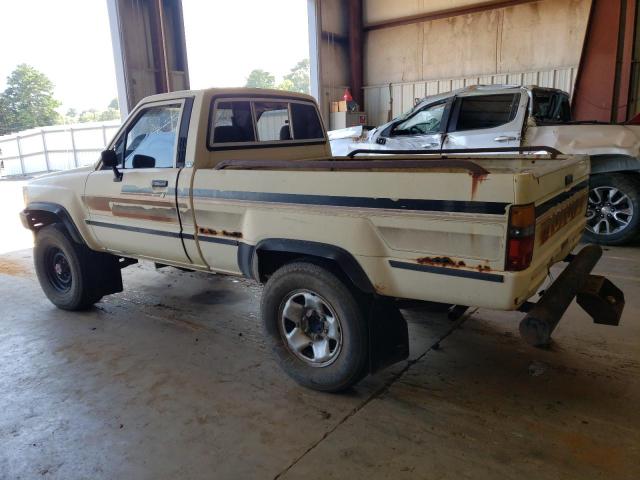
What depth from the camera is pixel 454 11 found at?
43.2 feet

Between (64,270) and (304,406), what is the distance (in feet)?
10.2


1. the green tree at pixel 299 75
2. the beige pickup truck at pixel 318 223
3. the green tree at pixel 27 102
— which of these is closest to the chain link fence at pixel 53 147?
the green tree at pixel 27 102

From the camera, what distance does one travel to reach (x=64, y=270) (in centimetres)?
480

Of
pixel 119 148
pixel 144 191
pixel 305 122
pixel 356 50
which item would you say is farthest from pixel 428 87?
pixel 144 191

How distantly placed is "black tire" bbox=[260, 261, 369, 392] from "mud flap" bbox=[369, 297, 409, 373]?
47 millimetres

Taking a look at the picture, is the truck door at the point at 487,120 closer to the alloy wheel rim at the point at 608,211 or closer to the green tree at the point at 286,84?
the alloy wheel rim at the point at 608,211

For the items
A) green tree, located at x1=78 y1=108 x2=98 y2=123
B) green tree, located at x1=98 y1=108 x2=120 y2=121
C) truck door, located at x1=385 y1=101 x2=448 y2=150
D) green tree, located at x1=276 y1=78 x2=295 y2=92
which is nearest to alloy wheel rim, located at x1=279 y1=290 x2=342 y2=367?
truck door, located at x1=385 y1=101 x2=448 y2=150

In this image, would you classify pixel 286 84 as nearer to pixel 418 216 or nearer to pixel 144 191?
pixel 144 191

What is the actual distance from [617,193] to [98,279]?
6.30m

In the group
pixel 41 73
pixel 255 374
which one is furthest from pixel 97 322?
pixel 41 73

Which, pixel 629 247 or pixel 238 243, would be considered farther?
pixel 629 247

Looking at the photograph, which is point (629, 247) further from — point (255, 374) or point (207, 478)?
point (207, 478)

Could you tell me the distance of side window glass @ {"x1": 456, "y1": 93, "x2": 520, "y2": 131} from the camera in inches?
262

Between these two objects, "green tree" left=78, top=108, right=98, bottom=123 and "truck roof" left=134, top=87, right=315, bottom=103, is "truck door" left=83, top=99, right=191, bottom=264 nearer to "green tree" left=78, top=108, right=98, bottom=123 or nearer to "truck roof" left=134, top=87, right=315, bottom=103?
"truck roof" left=134, top=87, right=315, bottom=103
